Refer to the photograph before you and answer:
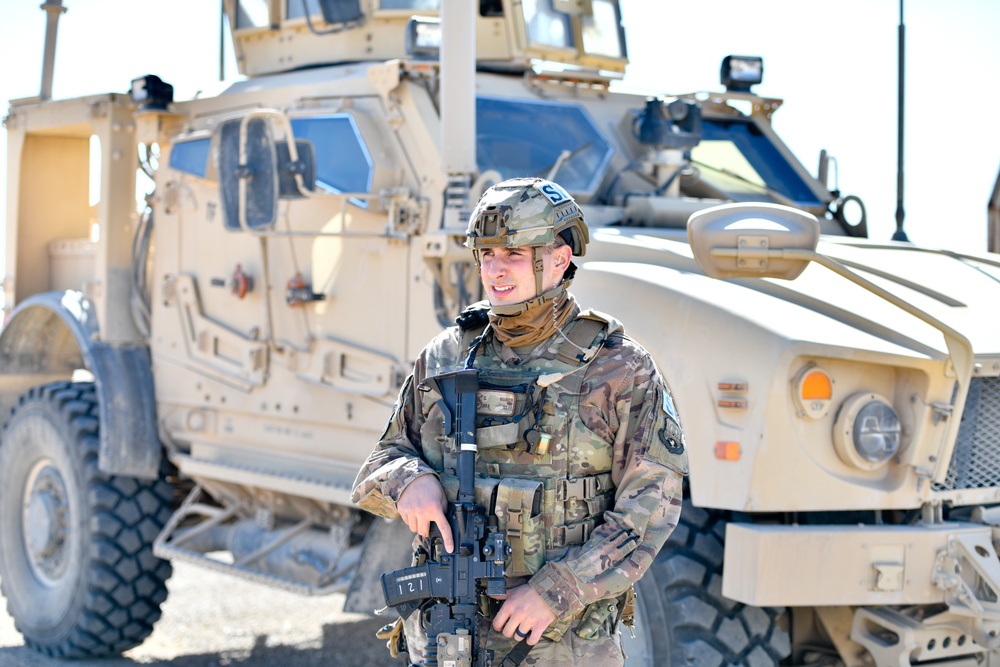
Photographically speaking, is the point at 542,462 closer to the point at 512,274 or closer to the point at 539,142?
the point at 512,274

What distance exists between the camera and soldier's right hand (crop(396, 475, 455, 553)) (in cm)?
272

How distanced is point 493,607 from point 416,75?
9.69 feet

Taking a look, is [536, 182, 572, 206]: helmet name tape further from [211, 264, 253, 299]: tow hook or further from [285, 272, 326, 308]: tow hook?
[211, 264, 253, 299]: tow hook

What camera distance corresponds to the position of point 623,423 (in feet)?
9.20

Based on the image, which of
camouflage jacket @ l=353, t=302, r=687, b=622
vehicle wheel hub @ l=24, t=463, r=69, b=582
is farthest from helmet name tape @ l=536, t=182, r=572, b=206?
vehicle wheel hub @ l=24, t=463, r=69, b=582

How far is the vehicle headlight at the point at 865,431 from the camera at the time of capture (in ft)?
12.9

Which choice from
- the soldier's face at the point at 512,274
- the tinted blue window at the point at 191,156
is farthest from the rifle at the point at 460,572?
the tinted blue window at the point at 191,156

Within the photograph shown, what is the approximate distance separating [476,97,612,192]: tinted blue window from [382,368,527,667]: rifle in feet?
8.12

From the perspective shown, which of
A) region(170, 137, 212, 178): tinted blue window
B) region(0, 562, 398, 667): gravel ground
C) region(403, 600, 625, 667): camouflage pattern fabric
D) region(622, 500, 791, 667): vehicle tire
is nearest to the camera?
region(403, 600, 625, 667): camouflage pattern fabric

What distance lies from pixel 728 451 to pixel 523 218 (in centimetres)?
140

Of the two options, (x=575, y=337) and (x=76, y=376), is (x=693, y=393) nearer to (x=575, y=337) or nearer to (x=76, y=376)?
(x=575, y=337)

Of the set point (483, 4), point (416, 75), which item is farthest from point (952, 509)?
point (483, 4)

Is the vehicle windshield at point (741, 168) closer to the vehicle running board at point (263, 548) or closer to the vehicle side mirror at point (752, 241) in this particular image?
the vehicle side mirror at point (752, 241)

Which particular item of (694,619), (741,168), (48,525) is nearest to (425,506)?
(694,619)
